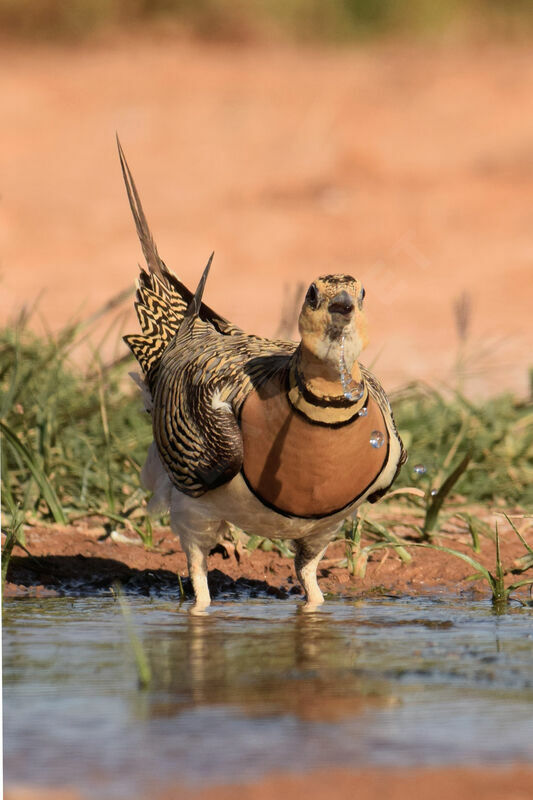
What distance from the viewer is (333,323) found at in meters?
3.50

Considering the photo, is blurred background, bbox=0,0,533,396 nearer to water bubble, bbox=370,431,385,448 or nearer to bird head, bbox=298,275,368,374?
water bubble, bbox=370,431,385,448

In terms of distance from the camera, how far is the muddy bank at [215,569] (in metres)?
4.43

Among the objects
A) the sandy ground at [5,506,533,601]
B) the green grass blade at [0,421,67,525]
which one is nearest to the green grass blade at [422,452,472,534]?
the sandy ground at [5,506,533,601]

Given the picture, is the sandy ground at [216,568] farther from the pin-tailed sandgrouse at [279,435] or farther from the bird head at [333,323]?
the bird head at [333,323]

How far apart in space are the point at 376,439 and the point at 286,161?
41.3 feet

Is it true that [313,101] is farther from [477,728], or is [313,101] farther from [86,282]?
[477,728]

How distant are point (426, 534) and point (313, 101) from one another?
14608 millimetres

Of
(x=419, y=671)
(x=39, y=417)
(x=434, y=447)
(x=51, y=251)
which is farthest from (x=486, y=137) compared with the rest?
(x=419, y=671)

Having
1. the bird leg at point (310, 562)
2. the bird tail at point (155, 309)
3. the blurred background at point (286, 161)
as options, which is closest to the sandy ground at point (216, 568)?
the bird leg at point (310, 562)

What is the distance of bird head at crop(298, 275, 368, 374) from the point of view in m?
3.50

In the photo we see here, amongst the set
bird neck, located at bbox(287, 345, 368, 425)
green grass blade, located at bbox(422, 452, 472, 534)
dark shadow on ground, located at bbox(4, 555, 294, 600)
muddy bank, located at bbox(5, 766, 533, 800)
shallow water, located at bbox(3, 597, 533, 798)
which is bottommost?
muddy bank, located at bbox(5, 766, 533, 800)

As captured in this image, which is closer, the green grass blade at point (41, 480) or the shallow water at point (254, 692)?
the shallow water at point (254, 692)

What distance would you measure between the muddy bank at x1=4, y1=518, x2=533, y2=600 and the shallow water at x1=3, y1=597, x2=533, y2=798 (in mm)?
400

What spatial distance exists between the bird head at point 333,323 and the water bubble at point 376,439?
25 cm
